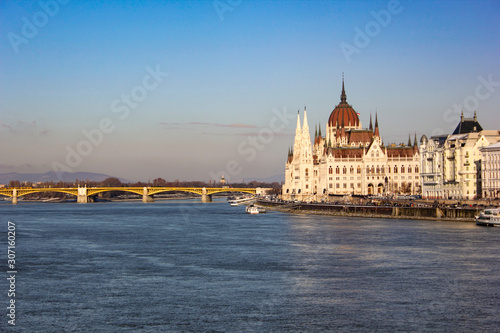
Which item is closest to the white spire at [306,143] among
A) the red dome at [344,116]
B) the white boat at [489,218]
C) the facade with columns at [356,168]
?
the facade with columns at [356,168]

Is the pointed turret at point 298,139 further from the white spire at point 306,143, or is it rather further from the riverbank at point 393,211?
the riverbank at point 393,211

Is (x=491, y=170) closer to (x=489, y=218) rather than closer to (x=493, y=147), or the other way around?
(x=493, y=147)

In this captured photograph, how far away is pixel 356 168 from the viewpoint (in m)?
147

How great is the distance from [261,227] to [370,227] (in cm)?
1133

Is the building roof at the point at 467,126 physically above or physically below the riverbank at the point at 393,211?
above

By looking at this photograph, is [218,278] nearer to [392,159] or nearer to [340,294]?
[340,294]

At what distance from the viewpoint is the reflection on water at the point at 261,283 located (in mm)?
26188

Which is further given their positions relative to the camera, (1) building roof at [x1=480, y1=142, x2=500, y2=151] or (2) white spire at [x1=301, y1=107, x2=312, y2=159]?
(2) white spire at [x1=301, y1=107, x2=312, y2=159]

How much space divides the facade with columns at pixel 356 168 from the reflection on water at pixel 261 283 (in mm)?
87845

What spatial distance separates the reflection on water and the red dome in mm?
109555

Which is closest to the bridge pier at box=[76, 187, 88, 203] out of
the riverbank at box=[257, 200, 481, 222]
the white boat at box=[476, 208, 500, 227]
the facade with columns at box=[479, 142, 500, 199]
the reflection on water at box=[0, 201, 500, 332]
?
the riverbank at box=[257, 200, 481, 222]

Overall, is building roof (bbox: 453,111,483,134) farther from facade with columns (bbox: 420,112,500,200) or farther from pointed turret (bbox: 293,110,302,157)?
pointed turret (bbox: 293,110,302,157)

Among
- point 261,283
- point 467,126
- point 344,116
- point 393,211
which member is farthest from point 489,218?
point 344,116

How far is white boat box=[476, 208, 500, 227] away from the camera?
212 feet
